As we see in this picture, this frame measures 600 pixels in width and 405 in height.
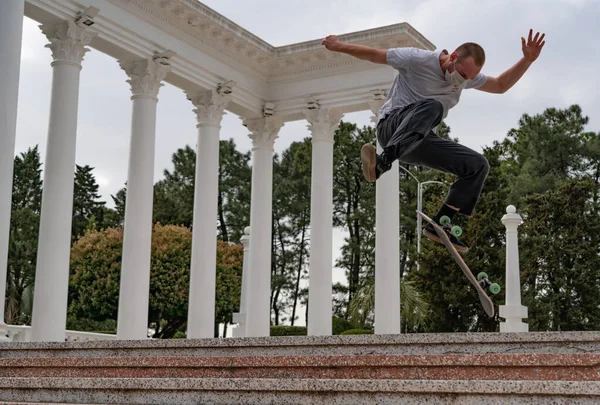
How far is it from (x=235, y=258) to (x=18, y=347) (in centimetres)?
6698

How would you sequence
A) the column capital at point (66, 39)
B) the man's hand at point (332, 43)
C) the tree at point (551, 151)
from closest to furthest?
the man's hand at point (332, 43)
the column capital at point (66, 39)
the tree at point (551, 151)

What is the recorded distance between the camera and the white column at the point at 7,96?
993 inches

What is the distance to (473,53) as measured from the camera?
1581cm

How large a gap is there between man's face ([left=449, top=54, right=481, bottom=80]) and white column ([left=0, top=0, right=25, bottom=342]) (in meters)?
14.9

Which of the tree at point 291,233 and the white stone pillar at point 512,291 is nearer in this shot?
the white stone pillar at point 512,291

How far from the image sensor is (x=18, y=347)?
19.8 m

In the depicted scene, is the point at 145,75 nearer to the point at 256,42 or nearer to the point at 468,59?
the point at 256,42

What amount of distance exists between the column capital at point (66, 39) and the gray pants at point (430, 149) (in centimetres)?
2162

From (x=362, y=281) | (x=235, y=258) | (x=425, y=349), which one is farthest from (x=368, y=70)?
(x=362, y=281)

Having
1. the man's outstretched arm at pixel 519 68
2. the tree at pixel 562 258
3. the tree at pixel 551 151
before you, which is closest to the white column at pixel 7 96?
the man's outstretched arm at pixel 519 68

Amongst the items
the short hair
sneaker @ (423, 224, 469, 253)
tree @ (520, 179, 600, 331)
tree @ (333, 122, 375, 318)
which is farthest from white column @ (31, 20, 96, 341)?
tree @ (333, 122, 375, 318)

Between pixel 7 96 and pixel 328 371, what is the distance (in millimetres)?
15800

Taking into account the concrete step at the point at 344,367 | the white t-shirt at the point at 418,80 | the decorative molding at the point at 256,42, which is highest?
the decorative molding at the point at 256,42

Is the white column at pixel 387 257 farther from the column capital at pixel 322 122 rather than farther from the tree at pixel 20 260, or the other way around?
the tree at pixel 20 260
